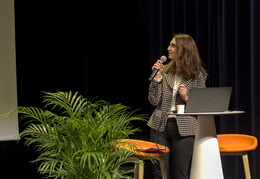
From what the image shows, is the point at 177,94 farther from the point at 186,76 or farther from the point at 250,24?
the point at 250,24

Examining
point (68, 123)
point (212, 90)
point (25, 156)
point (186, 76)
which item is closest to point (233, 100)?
point (186, 76)

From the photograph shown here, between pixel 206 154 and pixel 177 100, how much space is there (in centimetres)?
64

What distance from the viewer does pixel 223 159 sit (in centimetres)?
408

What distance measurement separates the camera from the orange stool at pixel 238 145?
3188 millimetres

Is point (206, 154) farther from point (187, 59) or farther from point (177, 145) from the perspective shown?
point (187, 59)

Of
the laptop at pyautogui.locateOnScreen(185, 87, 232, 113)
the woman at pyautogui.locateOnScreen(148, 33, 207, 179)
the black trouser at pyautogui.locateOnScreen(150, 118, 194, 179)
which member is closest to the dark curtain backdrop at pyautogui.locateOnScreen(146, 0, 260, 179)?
the woman at pyautogui.locateOnScreen(148, 33, 207, 179)

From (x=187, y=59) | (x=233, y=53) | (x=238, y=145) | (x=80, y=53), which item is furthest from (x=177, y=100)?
(x=80, y=53)

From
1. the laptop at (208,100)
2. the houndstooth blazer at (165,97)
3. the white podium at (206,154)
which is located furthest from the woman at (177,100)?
the laptop at (208,100)

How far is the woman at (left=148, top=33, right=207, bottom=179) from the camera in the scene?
3.31 m

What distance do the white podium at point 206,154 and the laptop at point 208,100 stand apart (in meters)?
0.19

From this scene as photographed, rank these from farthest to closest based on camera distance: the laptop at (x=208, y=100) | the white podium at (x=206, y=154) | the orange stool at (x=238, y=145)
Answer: the orange stool at (x=238, y=145)
the white podium at (x=206, y=154)
the laptop at (x=208, y=100)

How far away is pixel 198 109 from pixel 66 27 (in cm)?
311

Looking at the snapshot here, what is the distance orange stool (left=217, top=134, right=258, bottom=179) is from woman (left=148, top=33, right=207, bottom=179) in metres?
0.26

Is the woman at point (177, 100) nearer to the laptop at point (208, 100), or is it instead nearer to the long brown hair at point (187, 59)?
the long brown hair at point (187, 59)
